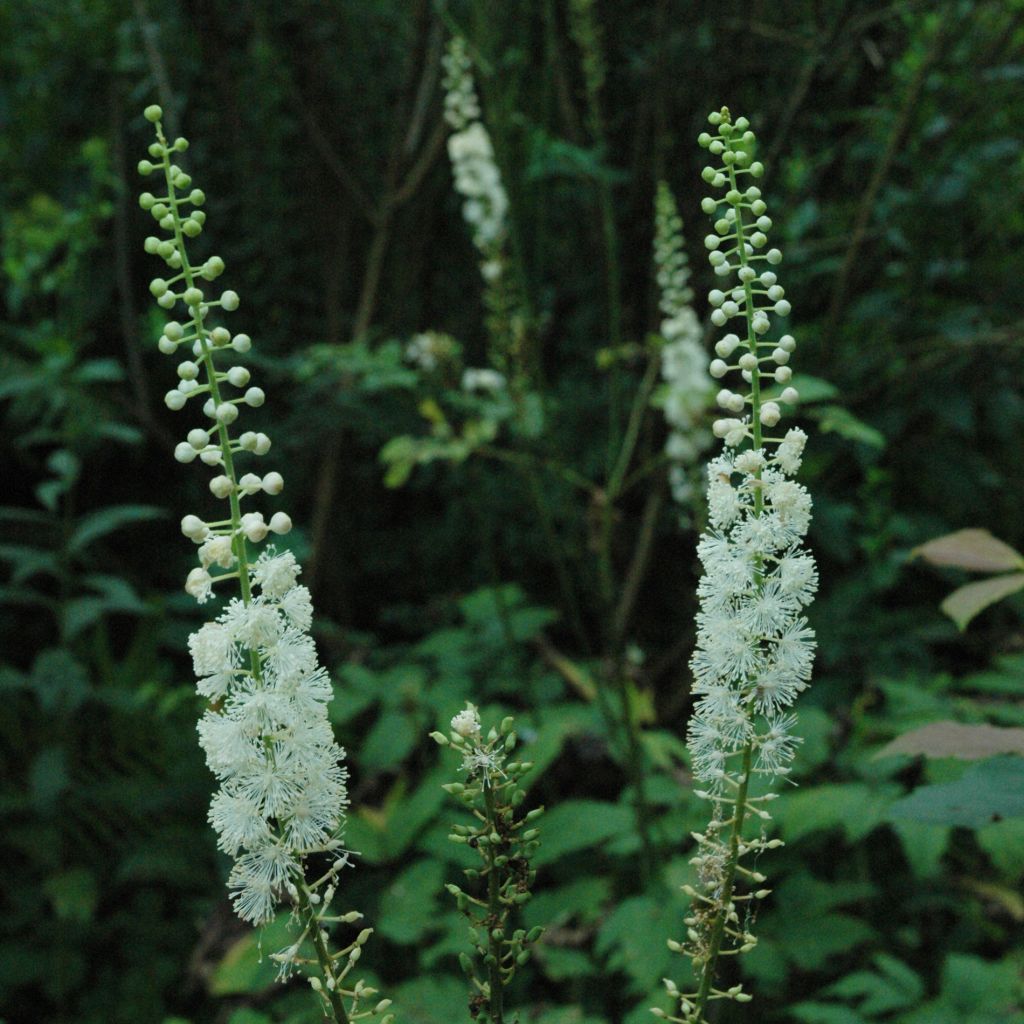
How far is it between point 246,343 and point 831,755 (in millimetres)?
2581

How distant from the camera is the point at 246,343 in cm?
112

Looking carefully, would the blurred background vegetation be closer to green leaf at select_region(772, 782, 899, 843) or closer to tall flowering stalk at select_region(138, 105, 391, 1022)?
green leaf at select_region(772, 782, 899, 843)

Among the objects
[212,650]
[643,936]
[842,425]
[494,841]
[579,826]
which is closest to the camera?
[494,841]

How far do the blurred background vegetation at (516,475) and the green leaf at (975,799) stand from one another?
1131 millimetres

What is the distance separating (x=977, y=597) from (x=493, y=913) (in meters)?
1.04

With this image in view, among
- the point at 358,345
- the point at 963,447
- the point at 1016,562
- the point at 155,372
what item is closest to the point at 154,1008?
the point at 358,345

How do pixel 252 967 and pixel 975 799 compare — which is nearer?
pixel 975 799

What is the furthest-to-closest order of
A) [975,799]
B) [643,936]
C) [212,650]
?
[643,936] → [975,799] → [212,650]

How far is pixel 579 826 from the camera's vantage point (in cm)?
299

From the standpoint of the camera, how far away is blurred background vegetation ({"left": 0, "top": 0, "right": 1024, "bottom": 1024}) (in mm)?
3096

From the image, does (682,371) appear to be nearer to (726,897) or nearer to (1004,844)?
(1004,844)

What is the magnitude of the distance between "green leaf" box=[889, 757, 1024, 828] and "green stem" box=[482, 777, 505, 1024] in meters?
0.63

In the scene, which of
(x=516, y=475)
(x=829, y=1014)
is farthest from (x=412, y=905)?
(x=516, y=475)

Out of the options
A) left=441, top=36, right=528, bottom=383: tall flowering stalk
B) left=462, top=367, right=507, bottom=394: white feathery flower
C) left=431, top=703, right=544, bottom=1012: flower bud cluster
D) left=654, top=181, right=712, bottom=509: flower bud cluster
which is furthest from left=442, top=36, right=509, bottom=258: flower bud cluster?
left=431, top=703, right=544, bottom=1012: flower bud cluster
